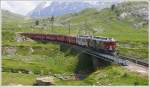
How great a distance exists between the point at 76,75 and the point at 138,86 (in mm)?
34748

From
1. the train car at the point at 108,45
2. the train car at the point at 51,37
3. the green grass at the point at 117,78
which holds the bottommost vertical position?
the green grass at the point at 117,78

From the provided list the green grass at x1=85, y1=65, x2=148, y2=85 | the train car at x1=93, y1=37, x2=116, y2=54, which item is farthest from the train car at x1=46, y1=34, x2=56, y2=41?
the green grass at x1=85, y1=65, x2=148, y2=85

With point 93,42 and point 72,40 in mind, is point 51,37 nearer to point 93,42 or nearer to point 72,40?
point 72,40

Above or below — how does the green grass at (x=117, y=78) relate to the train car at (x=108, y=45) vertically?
below

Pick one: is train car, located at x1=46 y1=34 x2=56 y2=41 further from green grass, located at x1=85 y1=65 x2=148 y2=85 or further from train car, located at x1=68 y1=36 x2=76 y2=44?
green grass, located at x1=85 y1=65 x2=148 y2=85

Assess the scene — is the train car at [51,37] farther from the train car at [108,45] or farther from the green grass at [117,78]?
the green grass at [117,78]

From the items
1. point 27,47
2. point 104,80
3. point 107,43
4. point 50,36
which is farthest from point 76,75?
point 50,36

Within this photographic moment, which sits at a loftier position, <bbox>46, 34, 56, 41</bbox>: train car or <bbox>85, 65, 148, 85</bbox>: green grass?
<bbox>46, 34, 56, 41</bbox>: train car

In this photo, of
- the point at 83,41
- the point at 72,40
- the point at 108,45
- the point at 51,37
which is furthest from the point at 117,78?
the point at 51,37

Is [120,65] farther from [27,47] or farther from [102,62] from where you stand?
[27,47]

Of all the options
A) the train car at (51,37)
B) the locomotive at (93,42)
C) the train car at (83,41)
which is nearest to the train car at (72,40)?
the locomotive at (93,42)

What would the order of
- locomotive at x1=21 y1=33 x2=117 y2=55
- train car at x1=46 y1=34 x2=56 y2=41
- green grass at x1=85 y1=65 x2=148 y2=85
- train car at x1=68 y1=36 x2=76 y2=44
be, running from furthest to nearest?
train car at x1=46 y1=34 x2=56 y2=41
train car at x1=68 y1=36 x2=76 y2=44
locomotive at x1=21 y1=33 x2=117 y2=55
green grass at x1=85 y1=65 x2=148 y2=85

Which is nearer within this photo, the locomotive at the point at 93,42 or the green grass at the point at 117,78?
the green grass at the point at 117,78

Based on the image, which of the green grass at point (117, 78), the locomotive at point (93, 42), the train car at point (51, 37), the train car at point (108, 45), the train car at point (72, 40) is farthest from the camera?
the train car at point (51, 37)
